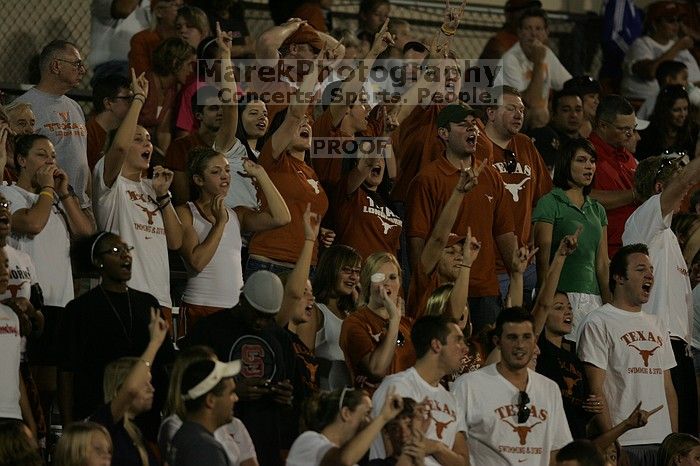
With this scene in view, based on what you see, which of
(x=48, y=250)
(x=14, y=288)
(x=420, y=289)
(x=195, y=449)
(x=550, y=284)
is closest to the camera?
(x=195, y=449)

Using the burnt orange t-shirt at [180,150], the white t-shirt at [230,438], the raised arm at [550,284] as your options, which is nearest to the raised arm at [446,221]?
the raised arm at [550,284]

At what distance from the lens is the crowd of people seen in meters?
7.88

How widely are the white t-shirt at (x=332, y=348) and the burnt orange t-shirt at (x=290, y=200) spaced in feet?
2.76

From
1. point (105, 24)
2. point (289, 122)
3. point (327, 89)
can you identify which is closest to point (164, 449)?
point (289, 122)

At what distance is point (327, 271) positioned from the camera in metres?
9.23

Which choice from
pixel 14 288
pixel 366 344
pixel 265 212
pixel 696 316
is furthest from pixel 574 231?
pixel 14 288

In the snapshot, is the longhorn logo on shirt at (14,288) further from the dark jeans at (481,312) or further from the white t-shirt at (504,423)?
the dark jeans at (481,312)

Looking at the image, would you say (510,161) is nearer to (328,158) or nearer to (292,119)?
(328,158)

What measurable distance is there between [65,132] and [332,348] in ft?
7.94

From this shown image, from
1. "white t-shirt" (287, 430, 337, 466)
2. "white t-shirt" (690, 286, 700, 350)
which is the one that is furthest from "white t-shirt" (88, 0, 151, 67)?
"white t-shirt" (287, 430, 337, 466)

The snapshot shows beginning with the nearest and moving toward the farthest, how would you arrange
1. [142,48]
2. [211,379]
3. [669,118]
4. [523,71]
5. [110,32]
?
[211,379] < [142,48] < [110,32] < [669,118] < [523,71]

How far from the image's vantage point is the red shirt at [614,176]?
11.9 meters

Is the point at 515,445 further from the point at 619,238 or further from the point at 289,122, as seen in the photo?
the point at 619,238

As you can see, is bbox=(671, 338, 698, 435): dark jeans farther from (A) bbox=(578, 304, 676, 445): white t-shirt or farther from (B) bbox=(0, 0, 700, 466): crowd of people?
(A) bbox=(578, 304, 676, 445): white t-shirt
